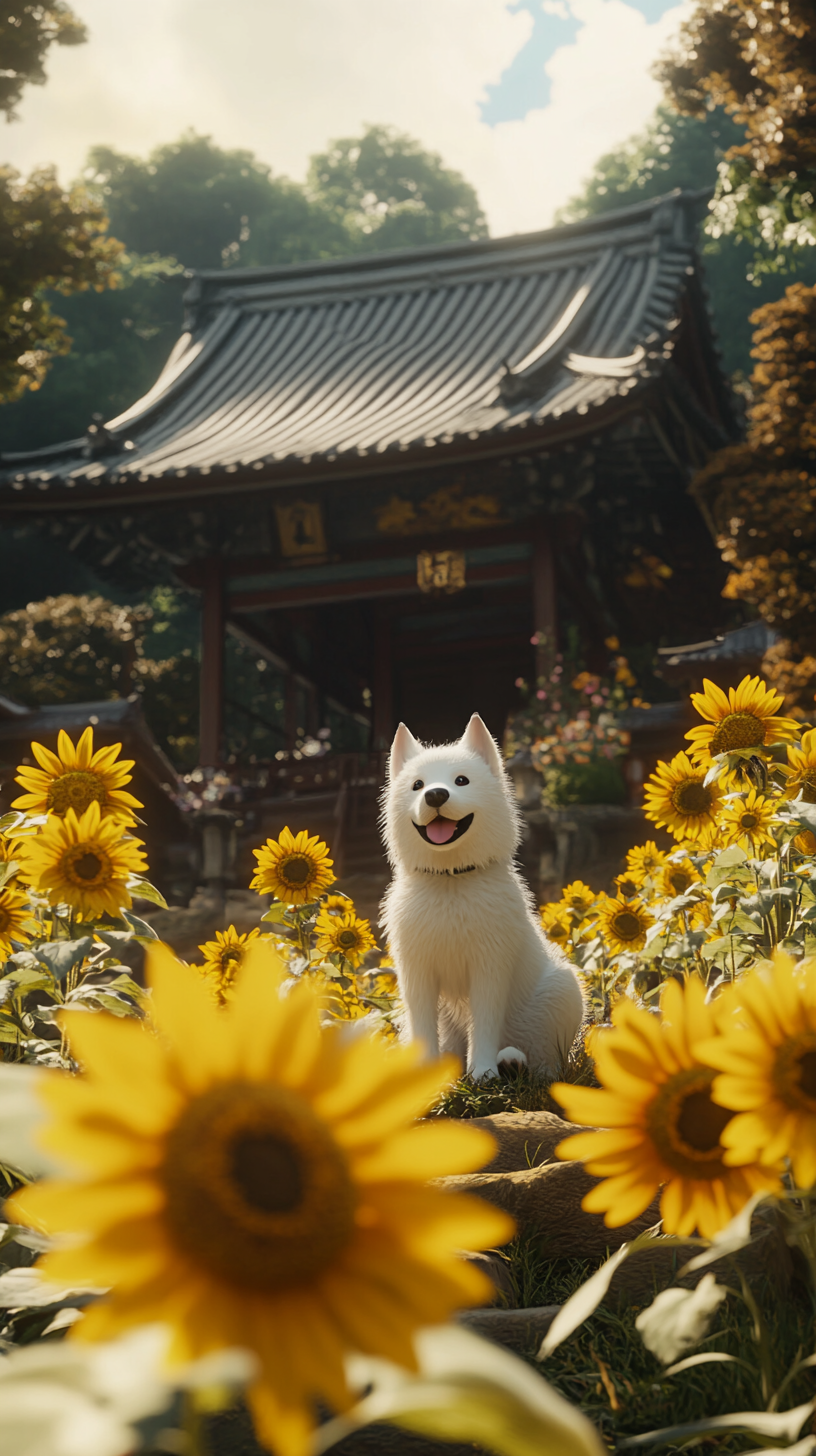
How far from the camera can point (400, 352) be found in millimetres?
13000

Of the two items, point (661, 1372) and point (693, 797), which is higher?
point (693, 797)

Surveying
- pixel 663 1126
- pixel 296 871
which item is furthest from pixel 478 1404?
pixel 296 871

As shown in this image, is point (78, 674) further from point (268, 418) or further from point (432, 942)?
point (432, 942)

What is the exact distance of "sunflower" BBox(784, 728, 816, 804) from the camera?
7.25ft

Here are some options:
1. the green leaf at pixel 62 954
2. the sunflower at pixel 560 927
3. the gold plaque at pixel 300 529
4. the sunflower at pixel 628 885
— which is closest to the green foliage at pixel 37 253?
the gold plaque at pixel 300 529

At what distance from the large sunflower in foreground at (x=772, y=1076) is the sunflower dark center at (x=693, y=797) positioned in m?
1.67

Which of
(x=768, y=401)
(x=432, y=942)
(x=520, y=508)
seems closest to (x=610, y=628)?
(x=520, y=508)

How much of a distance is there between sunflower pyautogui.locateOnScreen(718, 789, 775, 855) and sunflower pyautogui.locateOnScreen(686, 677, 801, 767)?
173mm

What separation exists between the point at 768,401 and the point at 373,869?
16.2ft

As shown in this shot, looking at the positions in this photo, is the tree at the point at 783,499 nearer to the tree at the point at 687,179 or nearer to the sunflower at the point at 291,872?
the sunflower at the point at 291,872

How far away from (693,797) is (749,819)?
0.16 meters

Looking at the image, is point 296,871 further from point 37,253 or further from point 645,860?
point 37,253

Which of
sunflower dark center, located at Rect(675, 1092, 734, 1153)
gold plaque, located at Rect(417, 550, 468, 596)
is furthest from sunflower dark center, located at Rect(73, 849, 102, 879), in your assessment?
gold plaque, located at Rect(417, 550, 468, 596)

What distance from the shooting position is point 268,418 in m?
11.8
